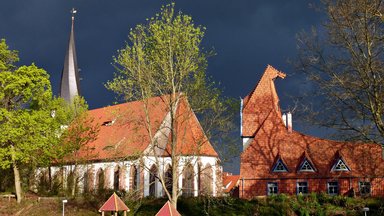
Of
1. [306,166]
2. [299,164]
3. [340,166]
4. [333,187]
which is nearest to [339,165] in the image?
[340,166]

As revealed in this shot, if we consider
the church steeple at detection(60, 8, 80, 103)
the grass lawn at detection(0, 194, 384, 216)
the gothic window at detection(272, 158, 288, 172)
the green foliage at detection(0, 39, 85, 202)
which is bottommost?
the grass lawn at detection(0, 194, 384, 216)

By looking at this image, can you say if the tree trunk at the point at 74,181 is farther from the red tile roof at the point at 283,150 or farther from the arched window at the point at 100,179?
the red tile roof at the point at 283,150

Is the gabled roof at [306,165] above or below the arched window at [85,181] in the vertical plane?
above

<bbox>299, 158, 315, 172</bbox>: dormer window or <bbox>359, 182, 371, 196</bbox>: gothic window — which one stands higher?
<bbox>299, 158, 315, 172</bbox>: dormer window

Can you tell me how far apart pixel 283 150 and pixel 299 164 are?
5.50 ft

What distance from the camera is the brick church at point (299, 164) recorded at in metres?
34.9

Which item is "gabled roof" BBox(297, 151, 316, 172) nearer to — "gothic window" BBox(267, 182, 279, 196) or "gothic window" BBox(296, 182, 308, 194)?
"gothic window" BBox(296, 182, 308, 194)

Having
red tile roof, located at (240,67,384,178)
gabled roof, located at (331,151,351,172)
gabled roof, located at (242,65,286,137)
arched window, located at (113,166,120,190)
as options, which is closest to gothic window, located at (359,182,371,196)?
red tile roof, located at (240,67,384,178)

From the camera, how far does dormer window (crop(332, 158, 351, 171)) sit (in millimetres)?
35469

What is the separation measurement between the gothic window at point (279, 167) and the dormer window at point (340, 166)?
3533 mm

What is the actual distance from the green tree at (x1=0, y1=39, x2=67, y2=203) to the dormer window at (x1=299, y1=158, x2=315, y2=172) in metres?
18.6

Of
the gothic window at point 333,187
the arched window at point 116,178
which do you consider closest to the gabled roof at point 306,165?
the gothic window at point 333,187

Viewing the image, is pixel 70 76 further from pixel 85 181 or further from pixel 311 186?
pixel 311 186

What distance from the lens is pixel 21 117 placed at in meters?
35.5
